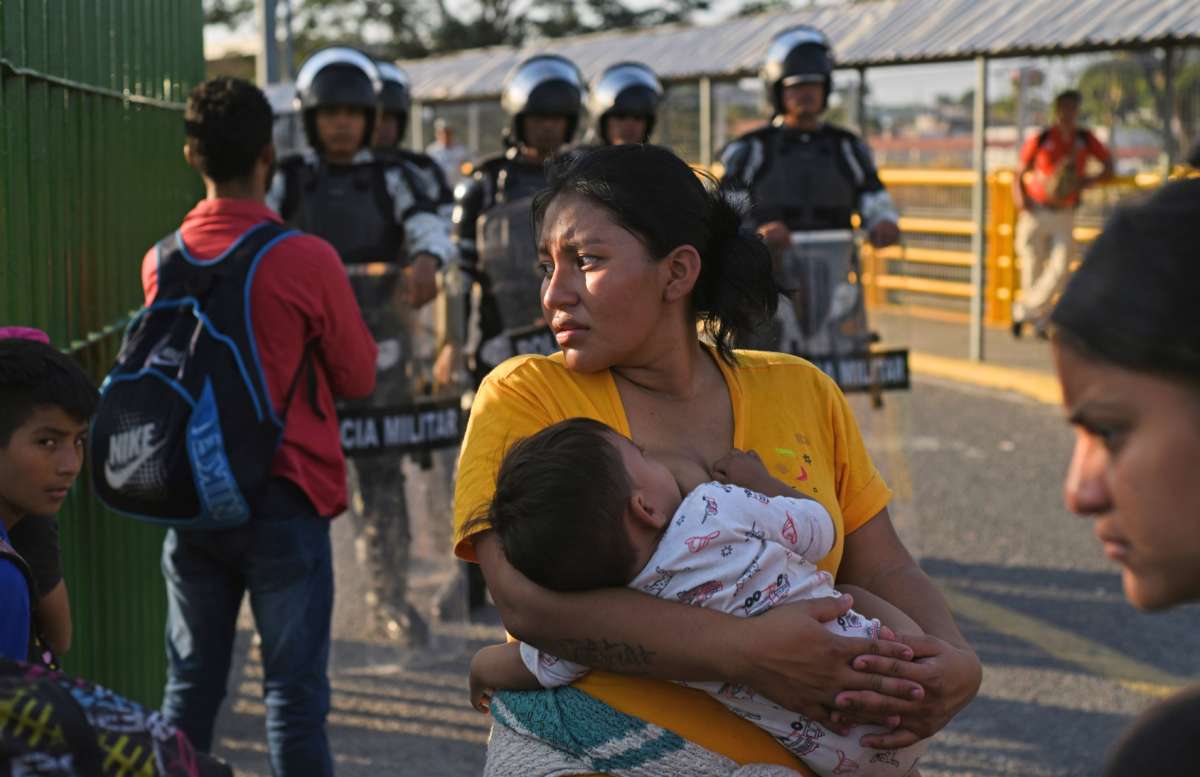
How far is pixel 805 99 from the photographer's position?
7.48 m

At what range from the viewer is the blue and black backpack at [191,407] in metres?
3.78

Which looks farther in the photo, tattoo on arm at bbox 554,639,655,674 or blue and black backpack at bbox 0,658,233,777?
tattoo on arm at bbox 554,639,655,674

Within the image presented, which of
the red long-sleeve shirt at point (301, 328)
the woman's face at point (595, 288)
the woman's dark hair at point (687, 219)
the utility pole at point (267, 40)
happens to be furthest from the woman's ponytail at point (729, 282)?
the utility pole at point (267, 40)

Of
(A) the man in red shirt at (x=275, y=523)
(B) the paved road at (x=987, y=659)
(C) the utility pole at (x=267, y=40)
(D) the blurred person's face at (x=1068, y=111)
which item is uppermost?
(C) the utility pole at (x=267, y=40)

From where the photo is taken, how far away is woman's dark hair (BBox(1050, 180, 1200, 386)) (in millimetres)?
1304

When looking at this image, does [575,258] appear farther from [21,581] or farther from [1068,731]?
[1068,731]

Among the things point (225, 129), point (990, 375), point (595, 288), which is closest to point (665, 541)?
point (595, 288)

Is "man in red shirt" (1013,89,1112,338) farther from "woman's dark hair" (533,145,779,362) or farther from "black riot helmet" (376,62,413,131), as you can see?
"woman's dark hair" (533,145,779,362)

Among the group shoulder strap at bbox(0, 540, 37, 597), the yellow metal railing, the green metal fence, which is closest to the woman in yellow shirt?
shoulder strap at bbox(0, 540, 37, 597)

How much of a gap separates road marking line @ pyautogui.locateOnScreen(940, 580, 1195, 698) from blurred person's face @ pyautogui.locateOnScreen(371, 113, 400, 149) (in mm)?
3072

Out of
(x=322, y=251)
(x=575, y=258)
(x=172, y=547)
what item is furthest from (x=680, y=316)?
(x=172, y=547)

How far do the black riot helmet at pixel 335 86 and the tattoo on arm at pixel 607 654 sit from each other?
434 cm

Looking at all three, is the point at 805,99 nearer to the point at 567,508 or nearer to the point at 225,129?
the point at 225,129

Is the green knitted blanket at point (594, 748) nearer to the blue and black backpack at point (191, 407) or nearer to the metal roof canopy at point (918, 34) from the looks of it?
the blue and black backpack at point (191, 407)
